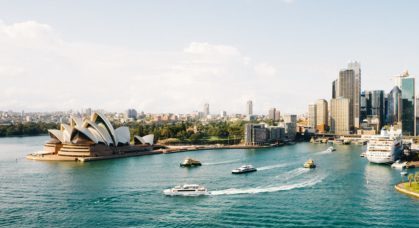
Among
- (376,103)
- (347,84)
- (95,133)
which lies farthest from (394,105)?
(95,133)

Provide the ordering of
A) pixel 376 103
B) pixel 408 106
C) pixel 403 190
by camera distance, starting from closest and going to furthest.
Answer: pixel 403 190 < pixel 408 106 < pixel 376 103

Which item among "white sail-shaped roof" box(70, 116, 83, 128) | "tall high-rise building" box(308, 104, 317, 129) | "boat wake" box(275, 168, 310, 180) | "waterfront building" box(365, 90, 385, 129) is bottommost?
"boat wake" box(275, 168, 310, 180)

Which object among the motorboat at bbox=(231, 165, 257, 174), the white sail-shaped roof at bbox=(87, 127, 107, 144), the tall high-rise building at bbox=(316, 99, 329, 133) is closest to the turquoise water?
the motorboat at bbox=(231, 165, 257, 174)

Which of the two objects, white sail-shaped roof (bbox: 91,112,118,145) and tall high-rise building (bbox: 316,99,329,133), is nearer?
white sail-shaped roof (bbox: 91,112,118,145)

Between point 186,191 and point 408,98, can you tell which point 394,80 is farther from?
point 186,191

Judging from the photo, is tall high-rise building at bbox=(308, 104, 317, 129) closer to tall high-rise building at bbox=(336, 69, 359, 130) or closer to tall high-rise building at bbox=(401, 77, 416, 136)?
tall high-rise building at bbox=(336, 69, 359, 130)

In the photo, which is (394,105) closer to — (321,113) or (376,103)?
(376,103)

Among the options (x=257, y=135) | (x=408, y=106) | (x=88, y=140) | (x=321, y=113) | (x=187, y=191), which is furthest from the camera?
(x=321, y=113)
